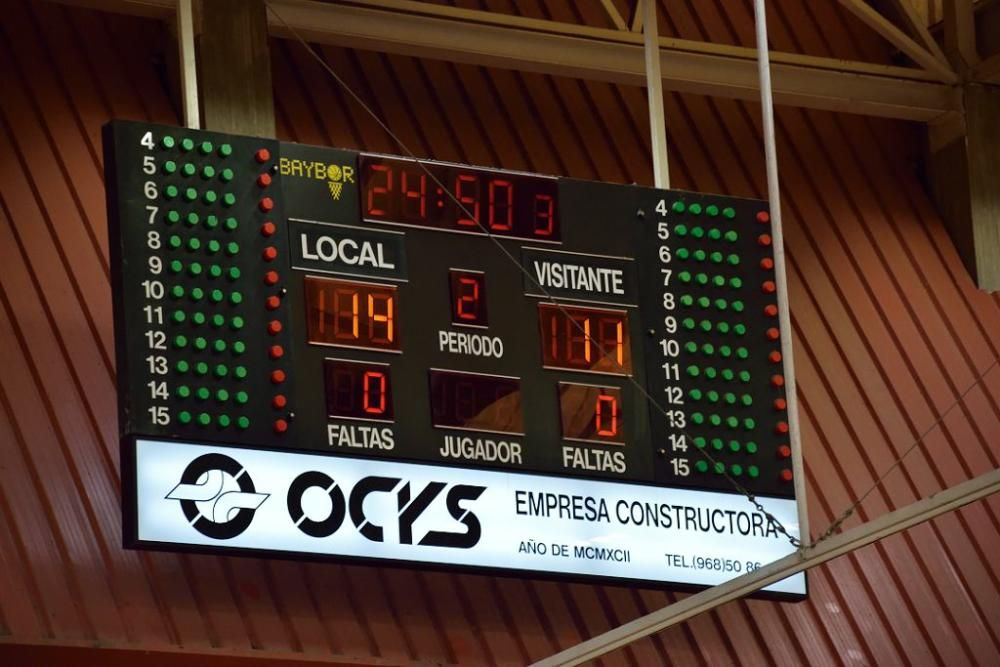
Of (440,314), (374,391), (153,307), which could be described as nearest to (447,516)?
(374,391)

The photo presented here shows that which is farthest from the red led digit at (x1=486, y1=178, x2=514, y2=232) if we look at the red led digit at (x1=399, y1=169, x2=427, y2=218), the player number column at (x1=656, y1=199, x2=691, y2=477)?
the player number column at (x1=656, y1=199, x2=691, y2=477)

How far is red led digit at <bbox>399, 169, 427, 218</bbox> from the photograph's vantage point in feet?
39.9

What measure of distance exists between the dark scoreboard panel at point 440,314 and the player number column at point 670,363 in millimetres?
11

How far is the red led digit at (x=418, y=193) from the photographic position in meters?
12.2

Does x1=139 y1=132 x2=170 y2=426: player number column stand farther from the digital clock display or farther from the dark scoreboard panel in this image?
the digital clock display

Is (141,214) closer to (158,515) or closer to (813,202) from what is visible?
(158,515)

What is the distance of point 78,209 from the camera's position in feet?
41.1

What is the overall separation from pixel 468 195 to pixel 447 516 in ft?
5.39

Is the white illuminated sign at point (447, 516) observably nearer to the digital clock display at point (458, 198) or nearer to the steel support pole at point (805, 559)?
the digital clock display at point (458, 198)

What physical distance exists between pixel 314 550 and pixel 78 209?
7.63 ft

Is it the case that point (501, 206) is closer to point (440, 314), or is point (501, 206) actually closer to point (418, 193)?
point (418, 193)

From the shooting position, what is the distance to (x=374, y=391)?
11.9 m

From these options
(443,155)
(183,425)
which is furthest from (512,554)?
(443,155)

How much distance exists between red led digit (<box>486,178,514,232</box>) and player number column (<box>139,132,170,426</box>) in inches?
70.9
